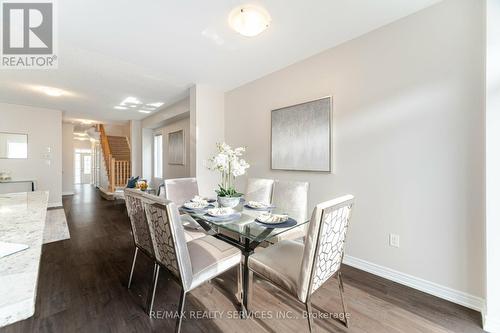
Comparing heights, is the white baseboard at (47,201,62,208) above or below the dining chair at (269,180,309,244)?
below

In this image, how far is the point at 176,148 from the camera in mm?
5832

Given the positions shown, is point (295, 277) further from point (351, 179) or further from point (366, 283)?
point (351, 179)

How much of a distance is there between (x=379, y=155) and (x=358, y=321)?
1.52m

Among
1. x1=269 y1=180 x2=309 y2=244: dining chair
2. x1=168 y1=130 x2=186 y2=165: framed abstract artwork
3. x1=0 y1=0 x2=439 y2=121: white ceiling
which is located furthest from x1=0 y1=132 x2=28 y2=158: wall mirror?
x1=269 y1=180 x2=309 y2=244: dining chair

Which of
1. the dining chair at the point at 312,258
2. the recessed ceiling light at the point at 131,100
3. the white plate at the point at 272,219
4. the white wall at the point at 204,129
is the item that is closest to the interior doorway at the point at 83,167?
the recessed ceiling light at the point at 131,100

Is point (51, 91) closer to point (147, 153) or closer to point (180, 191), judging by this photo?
point (147, 153)

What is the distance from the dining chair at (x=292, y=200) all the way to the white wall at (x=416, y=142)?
47 cm

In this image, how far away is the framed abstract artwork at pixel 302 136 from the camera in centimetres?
260

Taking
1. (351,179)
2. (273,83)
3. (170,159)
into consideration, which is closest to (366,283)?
(351,179)

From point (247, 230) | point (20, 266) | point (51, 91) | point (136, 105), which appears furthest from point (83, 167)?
point (20, 266)

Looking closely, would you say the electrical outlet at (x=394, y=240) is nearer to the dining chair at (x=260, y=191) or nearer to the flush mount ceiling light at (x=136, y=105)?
the dining chair at (x=260, y=191)

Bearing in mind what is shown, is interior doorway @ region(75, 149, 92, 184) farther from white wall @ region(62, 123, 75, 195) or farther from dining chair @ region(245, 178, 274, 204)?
dining chair @ region(245, 178, 274, 204)

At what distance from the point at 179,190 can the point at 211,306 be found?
145cm
